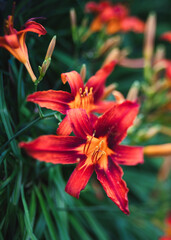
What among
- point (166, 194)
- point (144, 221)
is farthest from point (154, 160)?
point (144, 221)

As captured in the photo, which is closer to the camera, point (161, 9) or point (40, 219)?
point (40, 219)

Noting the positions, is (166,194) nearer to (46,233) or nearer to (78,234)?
(78,234)

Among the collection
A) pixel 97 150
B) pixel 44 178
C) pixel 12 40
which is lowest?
pixel 44 178

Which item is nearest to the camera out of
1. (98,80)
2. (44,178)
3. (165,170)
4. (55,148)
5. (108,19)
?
(55,148)

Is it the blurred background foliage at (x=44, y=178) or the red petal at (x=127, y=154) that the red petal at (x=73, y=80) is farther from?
the red petal at (x=127, y=154)

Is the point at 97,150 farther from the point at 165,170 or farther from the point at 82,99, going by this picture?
the point at 165,170

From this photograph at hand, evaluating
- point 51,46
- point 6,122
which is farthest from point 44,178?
point 51,46
